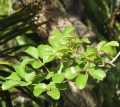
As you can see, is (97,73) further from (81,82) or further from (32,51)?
(32,51)

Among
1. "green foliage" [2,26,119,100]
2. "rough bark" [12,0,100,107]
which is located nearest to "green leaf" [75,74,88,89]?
"green foliage" [2,26,119,100]

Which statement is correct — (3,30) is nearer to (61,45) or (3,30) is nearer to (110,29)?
(61,45)

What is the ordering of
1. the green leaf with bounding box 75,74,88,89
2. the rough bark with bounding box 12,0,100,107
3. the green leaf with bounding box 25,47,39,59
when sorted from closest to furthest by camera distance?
the green leaf with bounding box 75,74,88,89
the green leaf with bounding box 25,47,39,59
the rough bark with bounding box 12,0,100,107

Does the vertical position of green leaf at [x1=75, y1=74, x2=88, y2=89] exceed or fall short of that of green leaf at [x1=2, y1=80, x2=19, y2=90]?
it falls short

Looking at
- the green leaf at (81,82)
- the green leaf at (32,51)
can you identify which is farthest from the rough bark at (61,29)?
the green leaf at (81,82)

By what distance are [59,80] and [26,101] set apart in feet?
5.51

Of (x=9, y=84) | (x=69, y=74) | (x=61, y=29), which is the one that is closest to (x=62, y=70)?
(x=69, y=74)

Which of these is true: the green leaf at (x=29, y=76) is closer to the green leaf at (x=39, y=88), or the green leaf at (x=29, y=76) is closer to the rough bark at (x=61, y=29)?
the green leaf at (x=39, y=88)

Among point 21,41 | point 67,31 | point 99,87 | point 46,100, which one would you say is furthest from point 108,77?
point 67,31

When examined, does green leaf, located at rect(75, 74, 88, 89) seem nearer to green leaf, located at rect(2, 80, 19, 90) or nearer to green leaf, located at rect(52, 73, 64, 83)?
green leaf, located at rect(52, 73, 64, 83)

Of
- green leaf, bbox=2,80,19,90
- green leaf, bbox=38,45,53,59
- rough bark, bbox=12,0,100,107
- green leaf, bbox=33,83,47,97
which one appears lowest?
rough bark, bbox=12,0,100,107

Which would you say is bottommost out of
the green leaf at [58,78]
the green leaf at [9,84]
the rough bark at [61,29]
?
the rough bark at [61,29]

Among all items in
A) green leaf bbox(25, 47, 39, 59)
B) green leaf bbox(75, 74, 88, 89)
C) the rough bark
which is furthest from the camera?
the rough bark

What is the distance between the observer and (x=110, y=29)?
2.42 m
